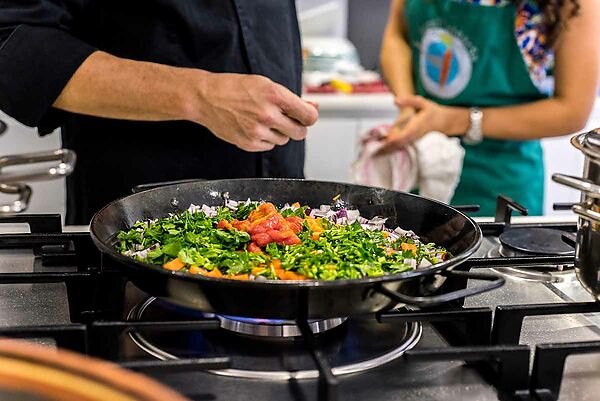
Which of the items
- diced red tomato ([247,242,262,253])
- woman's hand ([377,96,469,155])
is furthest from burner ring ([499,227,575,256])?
woman's hand ([377,96,469,155])

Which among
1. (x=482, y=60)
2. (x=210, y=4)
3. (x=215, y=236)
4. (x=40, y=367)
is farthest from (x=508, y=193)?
(x=40, y=367)

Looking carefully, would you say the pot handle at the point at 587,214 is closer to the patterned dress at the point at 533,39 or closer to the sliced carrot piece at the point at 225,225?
the sliced carrot piece at the point at 225,225

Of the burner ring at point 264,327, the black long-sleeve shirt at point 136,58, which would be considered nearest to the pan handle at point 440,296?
the burner ring at point 264,327

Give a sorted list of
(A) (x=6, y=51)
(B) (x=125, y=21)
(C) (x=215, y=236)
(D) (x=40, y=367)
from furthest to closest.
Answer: (B) (x=125, y=21), (A) (x=6, y=51), (C) (x=215, y=236), (D) (x=40, y=367)

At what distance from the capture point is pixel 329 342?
790 mm

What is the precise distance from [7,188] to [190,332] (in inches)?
9.2

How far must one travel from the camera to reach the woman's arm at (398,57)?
1973 millimetres

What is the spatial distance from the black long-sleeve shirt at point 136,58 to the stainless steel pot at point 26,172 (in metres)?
0.46

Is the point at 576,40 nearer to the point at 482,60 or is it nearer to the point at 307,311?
the point at 482,60

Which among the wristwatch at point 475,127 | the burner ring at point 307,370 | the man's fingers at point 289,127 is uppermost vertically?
the man's fingers at point 289,127

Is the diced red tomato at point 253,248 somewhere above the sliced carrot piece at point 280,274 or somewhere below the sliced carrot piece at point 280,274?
above

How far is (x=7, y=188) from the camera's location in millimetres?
720

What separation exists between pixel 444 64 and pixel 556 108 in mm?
289

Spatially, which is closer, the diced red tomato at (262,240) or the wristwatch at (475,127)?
the diced red tomato at (262,240)
